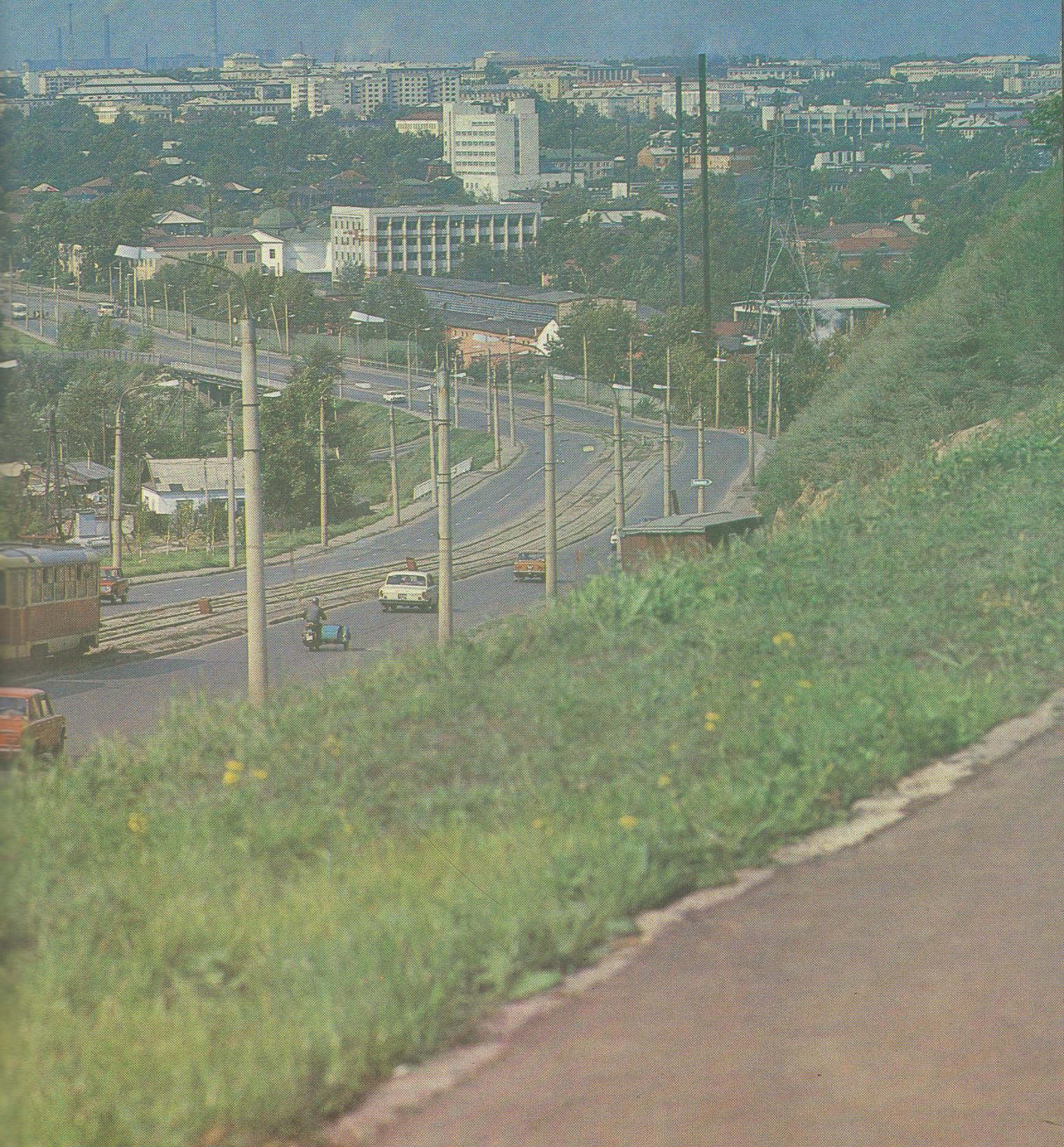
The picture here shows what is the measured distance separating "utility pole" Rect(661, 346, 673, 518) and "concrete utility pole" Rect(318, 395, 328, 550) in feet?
11.4

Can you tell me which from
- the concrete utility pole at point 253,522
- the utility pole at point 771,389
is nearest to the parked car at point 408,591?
the concrete utility pole at point 253,522

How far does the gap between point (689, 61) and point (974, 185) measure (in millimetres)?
21670

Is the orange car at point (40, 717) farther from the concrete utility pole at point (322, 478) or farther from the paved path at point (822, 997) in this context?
the concrete utility pole at point (322, 478)

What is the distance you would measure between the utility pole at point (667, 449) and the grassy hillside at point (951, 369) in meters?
2.03

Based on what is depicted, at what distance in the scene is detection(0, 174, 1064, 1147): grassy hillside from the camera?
5.71ft

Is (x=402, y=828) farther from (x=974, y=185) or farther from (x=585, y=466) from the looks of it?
(x=974, y=185)

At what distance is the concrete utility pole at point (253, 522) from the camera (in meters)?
8.05

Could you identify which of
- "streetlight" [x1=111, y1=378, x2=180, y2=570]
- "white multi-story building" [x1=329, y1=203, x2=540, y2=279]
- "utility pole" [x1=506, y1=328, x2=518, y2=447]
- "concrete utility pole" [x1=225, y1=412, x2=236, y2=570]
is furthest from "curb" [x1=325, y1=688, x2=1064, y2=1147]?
"utility pole" [x1=506, y1=328, x2=518, y2=447]

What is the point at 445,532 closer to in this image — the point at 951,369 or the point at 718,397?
the point at 951,369

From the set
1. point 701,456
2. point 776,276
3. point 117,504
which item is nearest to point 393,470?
point 701,456

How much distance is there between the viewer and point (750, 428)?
21531 millimetres

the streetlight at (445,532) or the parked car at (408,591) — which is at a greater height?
the streetlight at (445,532)

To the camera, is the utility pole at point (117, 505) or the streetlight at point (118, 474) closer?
the utility pole at point (117, 505)

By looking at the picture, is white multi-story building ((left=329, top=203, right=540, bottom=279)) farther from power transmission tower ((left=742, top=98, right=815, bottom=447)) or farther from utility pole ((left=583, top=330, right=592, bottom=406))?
power transmission tower ((left=742, top=98, right=815, bottom=447))
